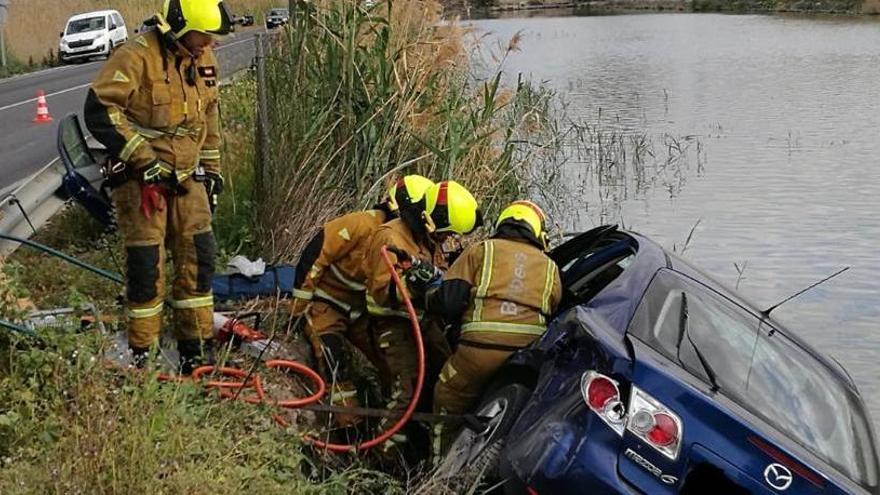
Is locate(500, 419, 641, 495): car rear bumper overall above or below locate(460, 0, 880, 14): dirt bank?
above

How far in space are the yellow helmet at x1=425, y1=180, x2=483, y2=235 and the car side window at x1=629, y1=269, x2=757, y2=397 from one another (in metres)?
1.55

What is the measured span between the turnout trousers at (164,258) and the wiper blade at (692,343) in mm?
2413

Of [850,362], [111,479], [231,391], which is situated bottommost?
[850,362]

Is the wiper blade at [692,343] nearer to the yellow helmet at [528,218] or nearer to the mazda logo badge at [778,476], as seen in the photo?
the mazda logo badge at [778,476]

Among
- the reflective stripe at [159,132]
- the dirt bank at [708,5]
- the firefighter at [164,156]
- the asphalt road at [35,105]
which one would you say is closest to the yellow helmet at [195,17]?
the firefighter at [164,156]

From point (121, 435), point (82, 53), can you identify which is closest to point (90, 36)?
point (82, 53)

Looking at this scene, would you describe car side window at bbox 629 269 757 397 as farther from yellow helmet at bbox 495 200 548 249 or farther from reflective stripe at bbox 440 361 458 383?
reflective stripe at bbox 440 361 458 383

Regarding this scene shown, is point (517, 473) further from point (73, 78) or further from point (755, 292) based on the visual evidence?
point (73, 78)

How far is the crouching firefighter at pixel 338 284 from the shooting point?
6062 mm

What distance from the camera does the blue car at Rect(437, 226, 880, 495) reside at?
3.31m

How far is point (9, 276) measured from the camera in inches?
196

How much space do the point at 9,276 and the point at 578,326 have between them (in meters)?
2.77

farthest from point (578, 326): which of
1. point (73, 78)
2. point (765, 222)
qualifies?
point (73, 78)

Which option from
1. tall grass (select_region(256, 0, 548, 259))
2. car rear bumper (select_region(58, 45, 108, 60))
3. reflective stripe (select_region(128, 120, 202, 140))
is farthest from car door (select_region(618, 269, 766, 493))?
car rear bumper (select_region(58, 45, 108, 60))
